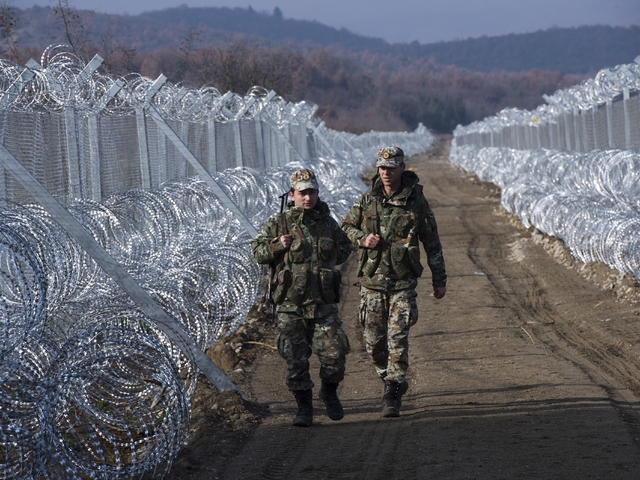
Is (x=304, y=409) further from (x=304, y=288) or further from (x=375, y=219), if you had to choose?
(x=375, y=219)

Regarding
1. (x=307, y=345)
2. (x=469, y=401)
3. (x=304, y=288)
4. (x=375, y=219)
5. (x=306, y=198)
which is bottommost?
(x=469, y=401)

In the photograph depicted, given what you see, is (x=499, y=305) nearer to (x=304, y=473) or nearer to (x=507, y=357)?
(x=507, y=357)

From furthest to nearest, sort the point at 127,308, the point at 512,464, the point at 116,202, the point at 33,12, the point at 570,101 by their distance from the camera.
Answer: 1. the point at 33,12
2. the point at 570,101
3. the point at 116,202
4. the point at 127,308
5. the point at 512,464

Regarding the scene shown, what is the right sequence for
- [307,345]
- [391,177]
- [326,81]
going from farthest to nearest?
1. [326,81]
2. [391,177]
3. [307,345]

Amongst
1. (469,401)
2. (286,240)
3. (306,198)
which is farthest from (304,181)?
(469,401)

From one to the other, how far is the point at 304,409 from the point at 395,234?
4.49 ft

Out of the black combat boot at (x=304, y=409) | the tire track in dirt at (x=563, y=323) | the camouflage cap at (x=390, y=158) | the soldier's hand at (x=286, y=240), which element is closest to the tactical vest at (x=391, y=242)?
the camouflage cap at (x=390, y=158)

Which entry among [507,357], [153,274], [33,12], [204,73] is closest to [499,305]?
[507,357]

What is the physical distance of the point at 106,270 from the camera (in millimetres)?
5801

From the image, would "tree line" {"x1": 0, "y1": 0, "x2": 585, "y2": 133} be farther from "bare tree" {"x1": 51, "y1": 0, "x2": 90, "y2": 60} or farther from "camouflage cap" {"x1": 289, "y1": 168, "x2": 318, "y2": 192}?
"camouflage cap" {"x1": 289, "y1": 168, "x2": 318, "y2": 192}

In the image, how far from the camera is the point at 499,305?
10.1 metres

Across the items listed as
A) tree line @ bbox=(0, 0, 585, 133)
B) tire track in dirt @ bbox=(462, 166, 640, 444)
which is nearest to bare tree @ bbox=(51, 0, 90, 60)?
tree line @ bbox=(0, 0, 585, 133)

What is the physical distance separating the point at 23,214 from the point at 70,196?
3.08 metres

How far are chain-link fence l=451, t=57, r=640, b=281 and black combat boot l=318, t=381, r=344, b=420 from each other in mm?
5712
